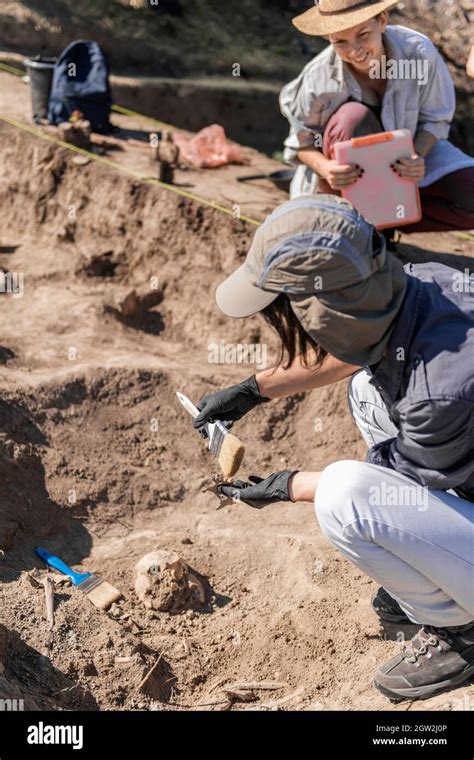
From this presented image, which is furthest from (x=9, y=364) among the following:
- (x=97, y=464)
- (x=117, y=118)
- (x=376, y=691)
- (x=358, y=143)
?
(x=117, y=118)

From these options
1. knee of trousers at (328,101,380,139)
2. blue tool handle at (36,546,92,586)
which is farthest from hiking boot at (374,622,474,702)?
knee of trousers at (328,101,380,139)

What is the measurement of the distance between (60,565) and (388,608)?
1.28 metres

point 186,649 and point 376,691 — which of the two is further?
point 186,649

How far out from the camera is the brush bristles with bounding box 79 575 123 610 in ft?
11.0

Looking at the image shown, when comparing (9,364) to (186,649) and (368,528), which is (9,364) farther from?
(368,528)

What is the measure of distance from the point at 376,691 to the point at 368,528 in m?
0.68

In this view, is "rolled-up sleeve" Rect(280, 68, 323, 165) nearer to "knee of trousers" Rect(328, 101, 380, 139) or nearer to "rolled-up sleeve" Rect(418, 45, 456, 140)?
"knee of trousers" Rect(328, 101, 380, 139)

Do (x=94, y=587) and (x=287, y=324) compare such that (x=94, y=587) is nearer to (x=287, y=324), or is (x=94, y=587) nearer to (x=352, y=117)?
(x=287, y=324)

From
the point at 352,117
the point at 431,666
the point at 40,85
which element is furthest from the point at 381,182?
the point at 40,85

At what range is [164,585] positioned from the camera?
339cm

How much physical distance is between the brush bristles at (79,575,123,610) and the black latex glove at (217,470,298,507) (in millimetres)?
690

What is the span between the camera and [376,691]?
2.91m

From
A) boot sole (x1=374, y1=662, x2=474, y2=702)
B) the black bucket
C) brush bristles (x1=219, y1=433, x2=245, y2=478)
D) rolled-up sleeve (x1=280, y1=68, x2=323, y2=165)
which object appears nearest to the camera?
boot sole (x1=374, y1=662, x2=474, y2=702)

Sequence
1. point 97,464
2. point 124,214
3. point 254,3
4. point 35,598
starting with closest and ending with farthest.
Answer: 1. point 35,598
2. point 97,464
3. point 124,214
4. point 254,3
